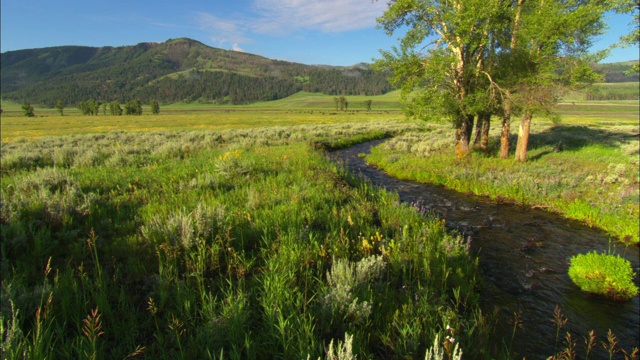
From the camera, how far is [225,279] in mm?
3576

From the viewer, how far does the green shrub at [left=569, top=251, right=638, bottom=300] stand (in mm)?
5234

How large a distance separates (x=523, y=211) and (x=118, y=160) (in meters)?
14.9

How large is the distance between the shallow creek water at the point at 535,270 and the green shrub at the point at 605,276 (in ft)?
0.50

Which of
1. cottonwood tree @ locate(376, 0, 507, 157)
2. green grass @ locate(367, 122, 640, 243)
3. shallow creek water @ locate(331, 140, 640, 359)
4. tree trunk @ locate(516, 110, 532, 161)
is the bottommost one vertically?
shallow creek water @ locate(331, 140, 640, 359)

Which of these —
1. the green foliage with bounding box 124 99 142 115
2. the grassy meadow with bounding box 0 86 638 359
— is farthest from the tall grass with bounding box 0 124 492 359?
the green foliage with bounding box 124 99 142 115

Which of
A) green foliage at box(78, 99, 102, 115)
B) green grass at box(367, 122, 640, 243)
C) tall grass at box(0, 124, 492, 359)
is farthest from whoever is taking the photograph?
green foliage at box(78, 99, 102, 115)

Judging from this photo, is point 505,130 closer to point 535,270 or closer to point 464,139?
point 464,139

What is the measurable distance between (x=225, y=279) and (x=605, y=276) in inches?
259

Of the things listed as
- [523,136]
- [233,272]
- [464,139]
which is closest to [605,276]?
[233,272]

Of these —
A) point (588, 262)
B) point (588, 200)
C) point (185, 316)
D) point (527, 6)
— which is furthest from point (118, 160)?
point (527, 6)

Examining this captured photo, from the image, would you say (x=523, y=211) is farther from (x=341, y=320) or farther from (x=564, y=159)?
(x=341, y=320)

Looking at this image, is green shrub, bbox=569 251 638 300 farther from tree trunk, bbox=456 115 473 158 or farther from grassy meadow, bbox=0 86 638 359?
tree trunk, bbox=456 115 473 158

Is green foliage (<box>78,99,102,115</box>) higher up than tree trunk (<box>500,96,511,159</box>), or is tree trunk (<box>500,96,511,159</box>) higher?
green foliage (<box>78,99,102,115</box>)

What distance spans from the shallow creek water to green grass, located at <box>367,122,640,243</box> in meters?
0.60
